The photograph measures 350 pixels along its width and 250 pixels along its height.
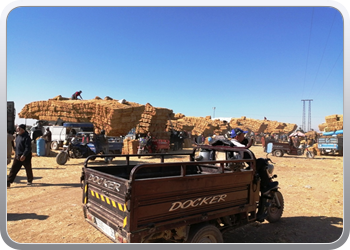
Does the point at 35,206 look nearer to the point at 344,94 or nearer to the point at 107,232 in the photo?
the point at 107,232

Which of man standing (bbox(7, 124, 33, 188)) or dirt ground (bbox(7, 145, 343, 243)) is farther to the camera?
man standing (bbox(7, 124, 33, 188))

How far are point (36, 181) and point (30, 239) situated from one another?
4.81 meters

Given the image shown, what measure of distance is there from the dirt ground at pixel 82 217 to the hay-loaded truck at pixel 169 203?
96 centimetres

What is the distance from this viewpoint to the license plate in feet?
9.58

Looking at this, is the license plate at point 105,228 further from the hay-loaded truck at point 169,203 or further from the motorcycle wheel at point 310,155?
the motorcycle wheel at point 310,155

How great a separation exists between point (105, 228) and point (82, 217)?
2322mm

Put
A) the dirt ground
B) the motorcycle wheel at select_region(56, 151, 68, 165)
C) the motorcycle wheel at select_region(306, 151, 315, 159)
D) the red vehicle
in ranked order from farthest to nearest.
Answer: the motorcycle wheel at select_region(306, 151, 315, 159) → the red vehicle → the motorcycle wheel at select_region(56, 151, 68, 165) → the dirt ground

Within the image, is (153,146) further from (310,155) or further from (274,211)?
(274,211)

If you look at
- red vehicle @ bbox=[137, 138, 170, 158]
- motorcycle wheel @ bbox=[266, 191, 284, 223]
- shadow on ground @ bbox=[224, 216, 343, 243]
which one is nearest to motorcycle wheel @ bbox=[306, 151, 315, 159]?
red vehicle @ bbox=[137, 138, 170, 158]

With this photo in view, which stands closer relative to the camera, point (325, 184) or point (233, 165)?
point (233, 165)

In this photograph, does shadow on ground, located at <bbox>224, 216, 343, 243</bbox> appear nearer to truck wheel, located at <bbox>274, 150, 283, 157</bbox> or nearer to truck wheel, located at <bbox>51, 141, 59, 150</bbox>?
truck wheel, located at <bbox>274, 150, 283, 157</bbox>

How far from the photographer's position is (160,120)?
70.9 ft

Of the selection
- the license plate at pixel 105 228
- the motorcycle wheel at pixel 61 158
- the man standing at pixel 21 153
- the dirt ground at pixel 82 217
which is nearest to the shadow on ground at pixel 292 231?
the dirt ground at pixel 82 217
